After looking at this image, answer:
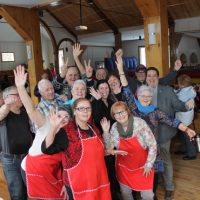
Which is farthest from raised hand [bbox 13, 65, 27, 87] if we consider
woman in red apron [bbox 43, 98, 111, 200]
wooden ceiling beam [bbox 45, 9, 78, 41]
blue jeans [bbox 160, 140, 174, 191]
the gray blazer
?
wooden ceiling beam [bbox 45, 9, 78, 41]

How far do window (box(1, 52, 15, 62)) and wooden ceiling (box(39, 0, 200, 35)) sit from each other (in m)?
4.39

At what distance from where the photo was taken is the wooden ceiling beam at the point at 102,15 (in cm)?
989

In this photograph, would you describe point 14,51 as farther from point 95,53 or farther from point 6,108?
point 6,108

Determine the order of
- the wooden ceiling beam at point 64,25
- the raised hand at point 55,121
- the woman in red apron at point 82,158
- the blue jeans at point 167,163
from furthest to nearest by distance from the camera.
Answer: the wooden ceiling beam at point 64,25, the blue jeans at point 167,163, the woman in red apron at point 82,158, the raised hand at point 55,121

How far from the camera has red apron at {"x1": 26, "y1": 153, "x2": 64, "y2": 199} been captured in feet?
7.09

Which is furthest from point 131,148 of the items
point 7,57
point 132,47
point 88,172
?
point 132,47

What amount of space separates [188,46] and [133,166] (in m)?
12.9

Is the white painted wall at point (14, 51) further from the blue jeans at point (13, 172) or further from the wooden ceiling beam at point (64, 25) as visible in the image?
the blue jeans at point (13, 172)

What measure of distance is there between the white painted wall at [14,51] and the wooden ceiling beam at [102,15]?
21.0 feet

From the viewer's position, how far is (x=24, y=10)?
6.20m

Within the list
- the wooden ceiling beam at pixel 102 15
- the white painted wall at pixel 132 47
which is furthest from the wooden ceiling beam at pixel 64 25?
the white painted wall at pixel 132 47

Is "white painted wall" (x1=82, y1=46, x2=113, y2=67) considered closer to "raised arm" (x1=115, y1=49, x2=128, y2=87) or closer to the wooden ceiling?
the wooden ceiling

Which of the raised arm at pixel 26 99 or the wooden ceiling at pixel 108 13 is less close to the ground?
the wooden ceiling at pixel 108 13

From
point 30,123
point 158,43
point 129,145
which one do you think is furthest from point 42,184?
point 158,43
